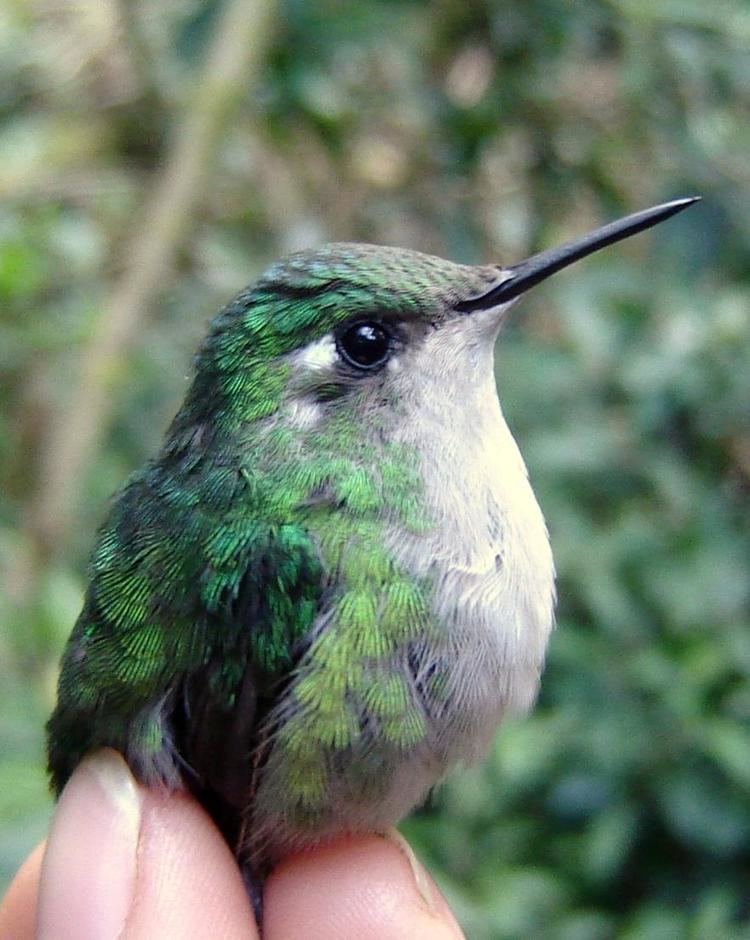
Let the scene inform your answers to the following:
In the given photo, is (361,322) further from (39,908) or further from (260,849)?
(39,908)

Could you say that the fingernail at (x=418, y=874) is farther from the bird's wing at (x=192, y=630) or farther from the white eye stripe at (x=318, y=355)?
the white eye stripe at (x=318, y=355)

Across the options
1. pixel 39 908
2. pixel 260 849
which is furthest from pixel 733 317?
pixel 39 908

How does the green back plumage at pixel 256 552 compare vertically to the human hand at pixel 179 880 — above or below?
above

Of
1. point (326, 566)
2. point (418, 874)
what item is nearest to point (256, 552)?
point (326, 566)

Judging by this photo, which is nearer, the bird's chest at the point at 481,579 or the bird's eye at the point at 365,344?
the bird's chest at the point at 481,579

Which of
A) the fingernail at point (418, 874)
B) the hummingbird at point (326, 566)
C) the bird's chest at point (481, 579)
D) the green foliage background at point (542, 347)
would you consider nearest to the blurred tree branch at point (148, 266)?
the green foliage background at point (542, 347)

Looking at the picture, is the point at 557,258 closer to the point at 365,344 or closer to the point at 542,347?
the point at 365,344
